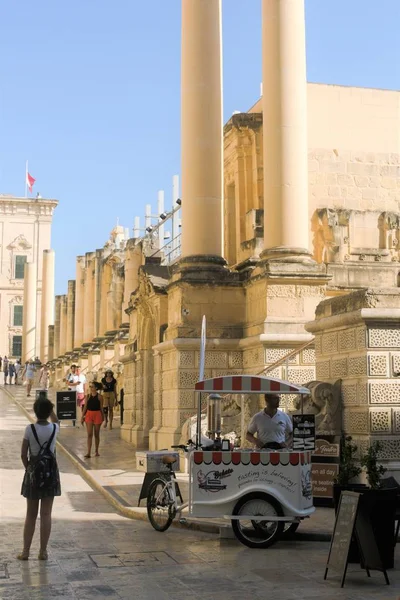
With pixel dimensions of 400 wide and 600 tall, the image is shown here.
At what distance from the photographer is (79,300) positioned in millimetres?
66625

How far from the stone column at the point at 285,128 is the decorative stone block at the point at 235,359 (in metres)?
2.18

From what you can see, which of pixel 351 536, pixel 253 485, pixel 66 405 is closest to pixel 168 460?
pixel 253 485

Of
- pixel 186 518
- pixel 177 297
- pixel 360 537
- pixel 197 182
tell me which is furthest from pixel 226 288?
pixel 360 537

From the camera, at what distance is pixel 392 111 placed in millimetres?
26078

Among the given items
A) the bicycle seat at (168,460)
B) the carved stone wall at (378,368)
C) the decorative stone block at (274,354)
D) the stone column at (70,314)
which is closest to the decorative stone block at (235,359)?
the decorative stone block at (274,354)

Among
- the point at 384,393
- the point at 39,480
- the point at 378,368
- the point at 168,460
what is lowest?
the point at 39,480

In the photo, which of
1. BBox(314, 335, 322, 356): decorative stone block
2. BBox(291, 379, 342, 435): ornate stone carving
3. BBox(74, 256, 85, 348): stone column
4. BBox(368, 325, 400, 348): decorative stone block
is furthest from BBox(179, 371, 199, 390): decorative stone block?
BBox(74, 256, 85, 348): stone column

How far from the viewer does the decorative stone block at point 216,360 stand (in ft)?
64.4

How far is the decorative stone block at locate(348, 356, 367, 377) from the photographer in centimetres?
1301

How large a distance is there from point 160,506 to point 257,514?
1.62 metres

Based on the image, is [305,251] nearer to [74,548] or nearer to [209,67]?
[209,67]

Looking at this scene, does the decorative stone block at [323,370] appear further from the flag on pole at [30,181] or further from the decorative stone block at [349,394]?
the flag on pole at [30,181]

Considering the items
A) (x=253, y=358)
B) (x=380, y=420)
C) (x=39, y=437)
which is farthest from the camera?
(x=253, y=358)

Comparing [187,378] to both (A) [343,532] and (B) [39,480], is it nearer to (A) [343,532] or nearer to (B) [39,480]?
(B) [39,480]
